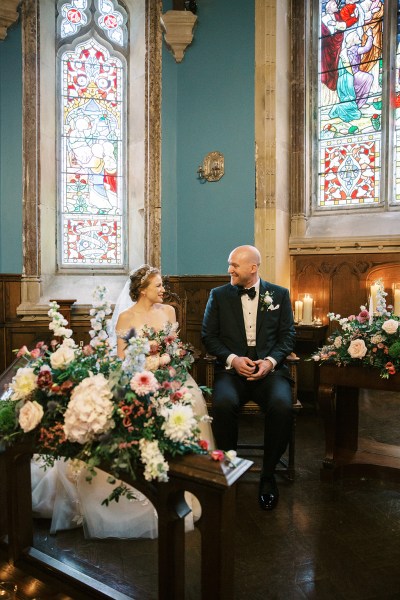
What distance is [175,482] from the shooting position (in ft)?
5.62

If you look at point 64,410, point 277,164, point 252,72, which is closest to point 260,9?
point 252,72

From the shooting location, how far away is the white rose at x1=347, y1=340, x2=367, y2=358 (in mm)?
3152

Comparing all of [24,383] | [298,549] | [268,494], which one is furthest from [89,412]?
[268,494]

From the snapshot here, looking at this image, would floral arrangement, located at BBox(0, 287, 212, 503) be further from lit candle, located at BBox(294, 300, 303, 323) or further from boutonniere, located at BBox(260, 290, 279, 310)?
lit candle, located at BBox(294, 300, 303, 323)

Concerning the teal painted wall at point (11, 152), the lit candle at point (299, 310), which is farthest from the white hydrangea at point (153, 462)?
the teal painted wall at point (11, 152)

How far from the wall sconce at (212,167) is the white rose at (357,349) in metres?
3.29

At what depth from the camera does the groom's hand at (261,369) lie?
3.37 metres

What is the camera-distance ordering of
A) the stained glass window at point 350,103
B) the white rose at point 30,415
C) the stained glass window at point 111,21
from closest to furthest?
the white rose at point 30,415
the stained glass window at point 350,103
the stained glass window at point 111,21

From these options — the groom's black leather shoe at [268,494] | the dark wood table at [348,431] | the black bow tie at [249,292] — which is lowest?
the groom's black leather shoe at [268,494]

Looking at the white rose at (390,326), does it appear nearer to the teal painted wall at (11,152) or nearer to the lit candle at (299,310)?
the lit candle at (299,310)

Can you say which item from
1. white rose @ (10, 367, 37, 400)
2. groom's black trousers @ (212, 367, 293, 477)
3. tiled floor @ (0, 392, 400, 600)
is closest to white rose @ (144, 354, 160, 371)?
white rose @ (10, 367, 37, 400)

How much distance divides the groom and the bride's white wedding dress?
703mm

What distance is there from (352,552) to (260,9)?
5.48m

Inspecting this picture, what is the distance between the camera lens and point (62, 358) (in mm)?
1965
